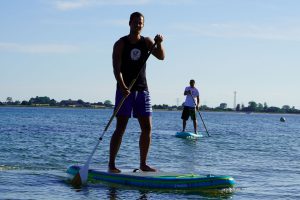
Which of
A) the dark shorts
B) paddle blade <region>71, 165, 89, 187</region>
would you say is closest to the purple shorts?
paddle blade <region>71, 165, 89, 187</region>

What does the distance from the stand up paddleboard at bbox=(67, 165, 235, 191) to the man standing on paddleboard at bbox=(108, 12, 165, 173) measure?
0.30 meters

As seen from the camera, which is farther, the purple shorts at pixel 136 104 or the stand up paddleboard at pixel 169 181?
the purple shorts at pixel 136 104

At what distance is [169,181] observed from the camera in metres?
8.65

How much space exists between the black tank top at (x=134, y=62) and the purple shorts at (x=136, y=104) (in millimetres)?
88

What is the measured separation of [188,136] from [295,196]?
12.5 meters

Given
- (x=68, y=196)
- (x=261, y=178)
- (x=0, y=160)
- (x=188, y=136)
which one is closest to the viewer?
(x=68, y=196)

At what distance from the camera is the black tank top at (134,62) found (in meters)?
8.91

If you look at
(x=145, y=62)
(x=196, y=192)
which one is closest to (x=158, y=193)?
(x=196, y=192)

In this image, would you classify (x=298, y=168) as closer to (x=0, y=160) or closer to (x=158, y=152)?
(x=158, y=152)

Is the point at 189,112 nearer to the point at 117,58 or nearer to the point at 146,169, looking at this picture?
the point at 146,169

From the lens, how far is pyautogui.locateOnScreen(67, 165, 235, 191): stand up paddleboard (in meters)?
8.52

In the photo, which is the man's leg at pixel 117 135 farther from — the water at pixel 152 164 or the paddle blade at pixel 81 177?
the water at pixel 152 164

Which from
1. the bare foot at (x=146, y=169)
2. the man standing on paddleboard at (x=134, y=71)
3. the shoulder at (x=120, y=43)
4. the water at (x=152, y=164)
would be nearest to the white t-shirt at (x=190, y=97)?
the water at (x=152, y=164)

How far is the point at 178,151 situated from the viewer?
15.2 m
